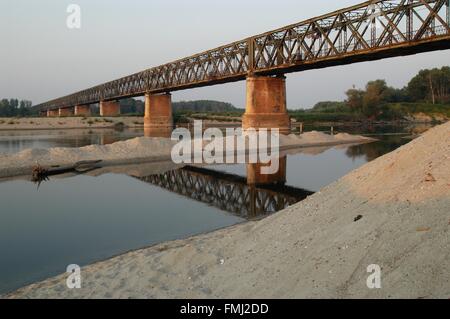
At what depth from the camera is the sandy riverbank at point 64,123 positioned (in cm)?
9362

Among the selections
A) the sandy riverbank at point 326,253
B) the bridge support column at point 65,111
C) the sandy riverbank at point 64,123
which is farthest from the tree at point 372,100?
the sandy riverbank at point 326,253

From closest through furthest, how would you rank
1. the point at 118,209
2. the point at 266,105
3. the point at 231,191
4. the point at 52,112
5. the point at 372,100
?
the point at 118,209
the point at 231,191
the point at 266,105
the point at 372,100
the point at 52,112

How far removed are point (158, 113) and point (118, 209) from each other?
76011 mm

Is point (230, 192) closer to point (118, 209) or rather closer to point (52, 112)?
point (118, 209)

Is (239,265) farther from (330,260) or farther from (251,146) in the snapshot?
(251,146)

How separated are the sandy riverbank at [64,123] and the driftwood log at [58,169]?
71.0m

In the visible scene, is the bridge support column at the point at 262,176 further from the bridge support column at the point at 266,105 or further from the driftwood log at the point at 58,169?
the bridge support column at the point at 266,105

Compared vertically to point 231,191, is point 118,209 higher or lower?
lower

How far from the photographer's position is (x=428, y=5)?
1293 inches

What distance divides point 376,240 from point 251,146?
33.0 meters

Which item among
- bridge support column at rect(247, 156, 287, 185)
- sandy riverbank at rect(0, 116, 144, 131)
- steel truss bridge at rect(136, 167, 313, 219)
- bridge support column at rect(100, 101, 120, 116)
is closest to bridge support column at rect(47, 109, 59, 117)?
bridge support column at rect(100, 101, 120, 116)

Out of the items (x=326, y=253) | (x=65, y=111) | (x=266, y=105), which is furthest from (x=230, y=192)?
(x=65, y=111)

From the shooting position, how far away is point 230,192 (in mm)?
20562
